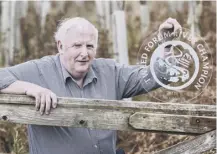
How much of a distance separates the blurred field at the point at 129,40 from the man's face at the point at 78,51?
→ 95.9 inches

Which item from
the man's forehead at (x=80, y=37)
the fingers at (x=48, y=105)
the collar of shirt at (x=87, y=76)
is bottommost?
the fingers at (x=48, y=105)

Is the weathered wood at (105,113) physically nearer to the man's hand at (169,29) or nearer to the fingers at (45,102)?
the fingers at (45,102)

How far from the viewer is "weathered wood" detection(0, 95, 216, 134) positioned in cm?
258

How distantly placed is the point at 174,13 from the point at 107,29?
2.70 ft

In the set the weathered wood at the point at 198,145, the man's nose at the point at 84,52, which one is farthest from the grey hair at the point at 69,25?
the weathered wood at the point at 198,145

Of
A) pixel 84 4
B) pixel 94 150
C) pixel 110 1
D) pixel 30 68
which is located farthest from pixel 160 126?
pixel 84 4

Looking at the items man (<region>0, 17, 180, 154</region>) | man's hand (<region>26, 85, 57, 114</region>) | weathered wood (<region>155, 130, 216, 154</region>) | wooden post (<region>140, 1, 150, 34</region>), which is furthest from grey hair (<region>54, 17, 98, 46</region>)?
wooden post (<region>140, 1, 150, 34</region>)

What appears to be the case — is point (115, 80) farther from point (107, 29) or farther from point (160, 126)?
point (107, 29)

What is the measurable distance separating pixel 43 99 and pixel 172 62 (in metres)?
0.93

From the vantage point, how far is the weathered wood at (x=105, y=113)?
258 cm

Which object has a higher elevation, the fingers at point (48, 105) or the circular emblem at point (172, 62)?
the circular emblem at point (172, 62)

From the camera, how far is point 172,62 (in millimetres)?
3252

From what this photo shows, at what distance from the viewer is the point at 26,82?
2887mm

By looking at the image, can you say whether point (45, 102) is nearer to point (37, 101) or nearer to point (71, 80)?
point (37, 101)
